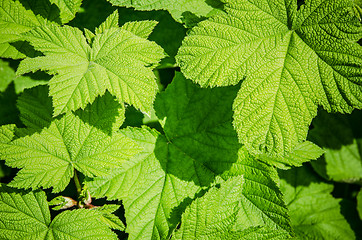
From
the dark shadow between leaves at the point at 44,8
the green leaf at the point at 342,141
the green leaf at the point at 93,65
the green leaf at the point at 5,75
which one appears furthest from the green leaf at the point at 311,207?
the green leaf at the point at 5,75

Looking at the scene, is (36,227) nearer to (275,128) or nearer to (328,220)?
(275,128)

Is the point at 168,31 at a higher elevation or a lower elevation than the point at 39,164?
higher

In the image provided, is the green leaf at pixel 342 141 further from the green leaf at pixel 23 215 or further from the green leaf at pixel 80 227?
the green leaf at pixel 23 215

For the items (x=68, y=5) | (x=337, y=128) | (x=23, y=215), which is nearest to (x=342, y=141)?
(x=337, y=128)

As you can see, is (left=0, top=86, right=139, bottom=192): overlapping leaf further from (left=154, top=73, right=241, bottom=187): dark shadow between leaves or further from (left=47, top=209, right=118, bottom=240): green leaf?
(left=154, top=73, right=241, bottom=187): dark shadow between leaves

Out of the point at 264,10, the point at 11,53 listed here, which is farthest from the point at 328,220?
the point at 11,53

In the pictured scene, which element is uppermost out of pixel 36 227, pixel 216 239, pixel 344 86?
pixel 344 86

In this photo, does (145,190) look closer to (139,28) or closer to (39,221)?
(39,221)

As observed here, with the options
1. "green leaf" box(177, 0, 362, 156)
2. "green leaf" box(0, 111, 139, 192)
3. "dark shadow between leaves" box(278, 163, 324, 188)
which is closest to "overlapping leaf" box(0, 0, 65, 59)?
"green leaf" box(0, 111, 139, 192)
